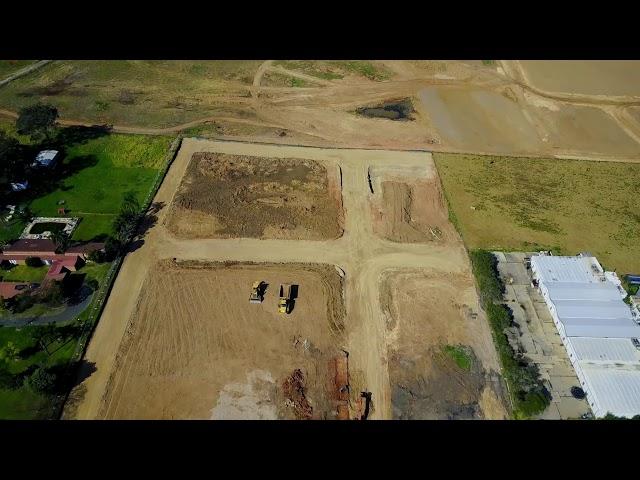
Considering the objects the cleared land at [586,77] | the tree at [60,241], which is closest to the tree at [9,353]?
the tree at [60,241]

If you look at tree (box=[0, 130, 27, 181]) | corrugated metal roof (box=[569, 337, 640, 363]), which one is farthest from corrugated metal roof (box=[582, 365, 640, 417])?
tree (box=[0, 130, 27, 181])

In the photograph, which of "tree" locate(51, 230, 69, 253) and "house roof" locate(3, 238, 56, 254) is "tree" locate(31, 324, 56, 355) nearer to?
"tree" locate(51, 230, 69, 253)

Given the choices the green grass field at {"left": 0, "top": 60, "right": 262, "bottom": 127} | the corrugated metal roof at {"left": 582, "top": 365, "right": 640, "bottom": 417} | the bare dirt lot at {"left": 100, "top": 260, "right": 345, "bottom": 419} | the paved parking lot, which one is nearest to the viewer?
the corrugated metal roof at {"left": 582, "top": 365, "right": 640, "bottom": 417}

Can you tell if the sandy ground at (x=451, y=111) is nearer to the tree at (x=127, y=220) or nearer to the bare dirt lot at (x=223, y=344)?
the tree at (x=127, y=220)

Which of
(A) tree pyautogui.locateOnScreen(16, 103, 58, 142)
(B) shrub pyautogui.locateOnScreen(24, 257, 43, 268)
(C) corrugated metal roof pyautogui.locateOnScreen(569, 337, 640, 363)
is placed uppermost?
(A) tree pyautogui.locateOnScreen(16, 103, 58, 142)

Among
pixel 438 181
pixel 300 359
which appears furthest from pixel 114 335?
pixel 438 181
